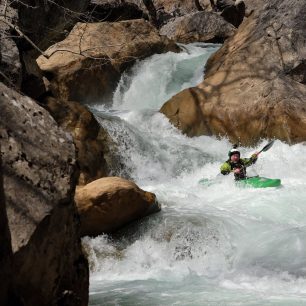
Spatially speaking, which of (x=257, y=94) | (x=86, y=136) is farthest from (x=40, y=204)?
(x=257, y=94)

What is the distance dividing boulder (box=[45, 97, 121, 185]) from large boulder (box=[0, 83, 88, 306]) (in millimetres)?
4918

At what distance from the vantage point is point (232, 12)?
19.9 metres

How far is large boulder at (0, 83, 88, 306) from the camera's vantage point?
202cm

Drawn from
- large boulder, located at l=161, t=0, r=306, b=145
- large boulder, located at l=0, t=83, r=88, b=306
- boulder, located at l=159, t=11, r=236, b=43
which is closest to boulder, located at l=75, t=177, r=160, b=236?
large boulder, located at l=0, t=83, r=88, b=306

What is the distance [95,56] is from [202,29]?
24.4 ft

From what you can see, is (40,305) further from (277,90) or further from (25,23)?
(277,90)

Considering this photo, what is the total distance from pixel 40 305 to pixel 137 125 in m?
8.87

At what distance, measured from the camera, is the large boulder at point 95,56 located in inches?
461

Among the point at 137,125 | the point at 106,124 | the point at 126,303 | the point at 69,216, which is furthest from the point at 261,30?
the point at 69,216

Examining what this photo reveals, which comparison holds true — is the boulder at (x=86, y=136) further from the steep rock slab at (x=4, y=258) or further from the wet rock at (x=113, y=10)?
the wet rock at (x=113, y=10)

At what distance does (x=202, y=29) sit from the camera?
57.7 ft

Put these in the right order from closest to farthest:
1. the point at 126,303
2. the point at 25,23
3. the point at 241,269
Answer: the point at 126,303 < the point at 241,269 < the point at 25,23

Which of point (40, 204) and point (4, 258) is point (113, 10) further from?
point (4, 258)

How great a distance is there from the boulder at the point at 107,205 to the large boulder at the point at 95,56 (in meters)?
5.31
